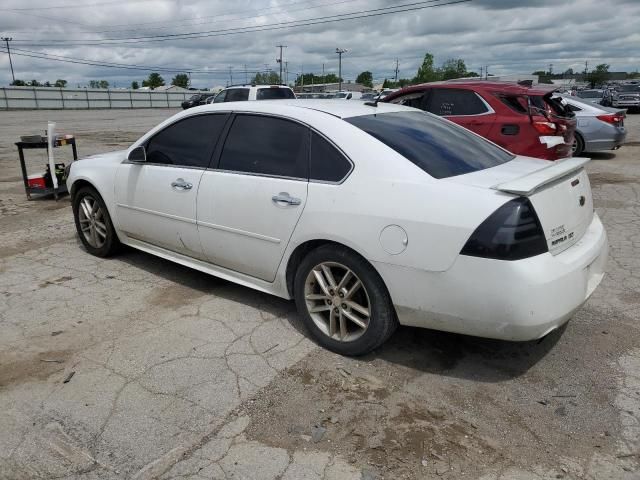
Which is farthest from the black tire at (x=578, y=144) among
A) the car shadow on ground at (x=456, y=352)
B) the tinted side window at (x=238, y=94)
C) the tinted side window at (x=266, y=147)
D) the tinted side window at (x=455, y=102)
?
the tinted side window at (x=238, y=94)

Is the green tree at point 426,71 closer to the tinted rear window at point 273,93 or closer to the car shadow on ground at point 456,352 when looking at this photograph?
the tinted rear window at point 273,93

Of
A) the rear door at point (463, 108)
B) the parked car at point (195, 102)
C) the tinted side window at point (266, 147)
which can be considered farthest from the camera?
the parked car at point (195, 102)

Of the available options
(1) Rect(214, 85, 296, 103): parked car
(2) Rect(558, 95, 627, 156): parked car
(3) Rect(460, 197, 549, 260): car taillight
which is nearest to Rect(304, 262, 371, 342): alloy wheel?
(3) Rect(460, 197, 549, 260): car taillight

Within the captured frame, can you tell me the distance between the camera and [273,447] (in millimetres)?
2535

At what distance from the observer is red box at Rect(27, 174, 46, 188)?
796 cm

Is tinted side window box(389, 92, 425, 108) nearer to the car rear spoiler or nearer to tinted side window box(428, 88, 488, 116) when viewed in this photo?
tinted side window box(428, 88, 488, 116)

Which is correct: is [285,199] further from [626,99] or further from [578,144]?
[626,99]

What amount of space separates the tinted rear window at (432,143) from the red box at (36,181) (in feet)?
20.7

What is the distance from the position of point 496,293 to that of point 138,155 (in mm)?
3246

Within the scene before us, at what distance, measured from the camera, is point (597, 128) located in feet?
39.0

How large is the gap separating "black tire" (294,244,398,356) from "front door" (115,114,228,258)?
1207 millimetres

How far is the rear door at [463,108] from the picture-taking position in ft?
27.4

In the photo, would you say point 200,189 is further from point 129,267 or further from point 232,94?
point 232,94

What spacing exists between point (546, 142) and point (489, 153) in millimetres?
4682
